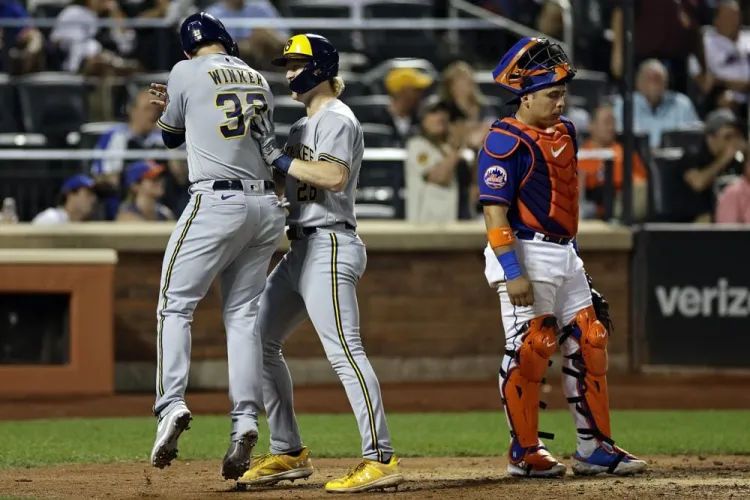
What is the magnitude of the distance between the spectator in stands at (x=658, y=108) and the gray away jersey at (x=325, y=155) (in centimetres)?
603

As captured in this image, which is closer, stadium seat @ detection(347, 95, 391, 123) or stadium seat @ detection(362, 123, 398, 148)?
stadium seat @ detection(362, 123, 398, 148)

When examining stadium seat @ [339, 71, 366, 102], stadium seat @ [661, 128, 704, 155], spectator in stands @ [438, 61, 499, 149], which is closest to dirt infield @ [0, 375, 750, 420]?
stadium seat @ [661, 128, 704, 155]

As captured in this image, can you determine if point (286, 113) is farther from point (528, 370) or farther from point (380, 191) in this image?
point (528, 370)

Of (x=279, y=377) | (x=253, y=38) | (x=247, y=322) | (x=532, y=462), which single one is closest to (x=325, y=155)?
(x=247, y=322)

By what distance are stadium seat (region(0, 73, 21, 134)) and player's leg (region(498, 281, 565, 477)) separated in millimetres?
6997

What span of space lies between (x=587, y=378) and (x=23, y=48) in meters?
8.15

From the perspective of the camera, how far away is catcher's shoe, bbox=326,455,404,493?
5508 millimetres

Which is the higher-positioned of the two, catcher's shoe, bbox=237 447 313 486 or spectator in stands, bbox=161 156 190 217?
spectator in stands, bbox=161 156 190 217

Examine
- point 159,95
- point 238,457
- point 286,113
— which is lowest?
point 238,457

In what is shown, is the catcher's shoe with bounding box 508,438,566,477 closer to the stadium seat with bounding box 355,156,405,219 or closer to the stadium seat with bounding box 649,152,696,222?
the stadium seat with bounding box 355,156,405,219

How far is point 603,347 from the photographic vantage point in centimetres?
607

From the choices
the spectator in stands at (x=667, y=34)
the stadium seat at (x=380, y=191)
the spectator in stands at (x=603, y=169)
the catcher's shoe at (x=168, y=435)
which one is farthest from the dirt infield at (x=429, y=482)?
the spectator in stands at (x=667, y=34)

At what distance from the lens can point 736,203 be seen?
11.0 m

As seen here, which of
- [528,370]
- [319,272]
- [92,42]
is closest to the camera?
[319,272]
